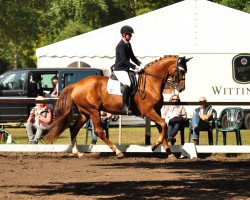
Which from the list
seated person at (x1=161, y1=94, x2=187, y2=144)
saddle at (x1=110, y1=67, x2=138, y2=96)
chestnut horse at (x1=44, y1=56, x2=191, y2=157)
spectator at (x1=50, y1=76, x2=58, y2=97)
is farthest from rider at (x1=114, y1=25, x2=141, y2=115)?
spectator at (x1=50, y1=76, x2=58, y2=97)

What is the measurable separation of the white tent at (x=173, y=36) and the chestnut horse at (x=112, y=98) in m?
11.0

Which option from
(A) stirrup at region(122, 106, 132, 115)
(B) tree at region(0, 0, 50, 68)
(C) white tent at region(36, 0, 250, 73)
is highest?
(B) tree at region(0, 0, 50, 68)

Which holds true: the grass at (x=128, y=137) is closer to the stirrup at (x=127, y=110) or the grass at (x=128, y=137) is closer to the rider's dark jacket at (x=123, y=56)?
the stirrup at (x=127, y=110)

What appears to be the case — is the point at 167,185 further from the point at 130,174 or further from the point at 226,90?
the point at 226,90

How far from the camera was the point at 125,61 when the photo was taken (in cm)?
1870

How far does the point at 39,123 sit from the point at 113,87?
2.64m

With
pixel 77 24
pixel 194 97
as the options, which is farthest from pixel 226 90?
pixel 77 24

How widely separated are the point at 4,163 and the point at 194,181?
4.98m

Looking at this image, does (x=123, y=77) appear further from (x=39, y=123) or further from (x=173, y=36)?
(x=173, y=36)

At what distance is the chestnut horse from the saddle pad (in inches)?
3.2

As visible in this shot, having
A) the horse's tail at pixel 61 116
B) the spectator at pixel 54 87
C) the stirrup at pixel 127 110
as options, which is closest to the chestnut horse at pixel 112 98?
the horse's tail at pixel 61 116

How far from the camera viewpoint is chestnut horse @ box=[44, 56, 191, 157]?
63.1 feet

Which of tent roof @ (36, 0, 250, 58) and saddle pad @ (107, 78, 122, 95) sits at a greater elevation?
tent roof @ (36, 0, 250, 58)

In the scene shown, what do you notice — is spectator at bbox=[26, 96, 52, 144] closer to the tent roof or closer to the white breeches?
the white breeches
